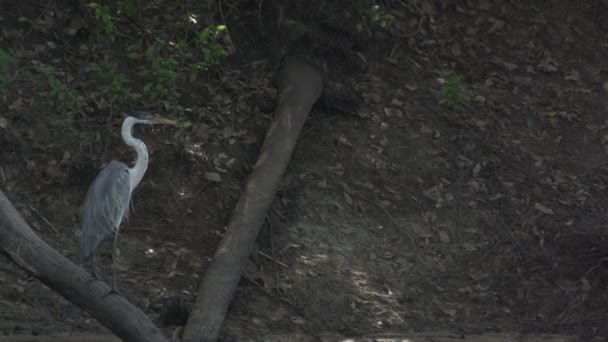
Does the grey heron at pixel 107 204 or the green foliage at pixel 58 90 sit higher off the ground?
the green foliage at pixel 58 90

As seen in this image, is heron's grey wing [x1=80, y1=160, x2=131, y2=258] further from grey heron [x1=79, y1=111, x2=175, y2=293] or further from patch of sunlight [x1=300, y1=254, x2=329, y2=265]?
patch of sunlight [x1=300, y1=254, x2=329, y2=265]

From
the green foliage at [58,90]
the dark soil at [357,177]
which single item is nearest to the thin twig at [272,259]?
the dark soil at [357,177]

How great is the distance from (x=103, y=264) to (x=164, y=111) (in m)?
1.56

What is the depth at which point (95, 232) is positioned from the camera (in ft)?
21.4

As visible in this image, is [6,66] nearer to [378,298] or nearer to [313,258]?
[313,258]

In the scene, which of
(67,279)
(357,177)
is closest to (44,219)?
(357,177)

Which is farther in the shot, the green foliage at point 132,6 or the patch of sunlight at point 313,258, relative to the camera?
the green foliage at point 132,6

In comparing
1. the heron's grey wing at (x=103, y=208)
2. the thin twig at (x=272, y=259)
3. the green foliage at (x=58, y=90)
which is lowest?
the thin twig at (x=272, y=259)

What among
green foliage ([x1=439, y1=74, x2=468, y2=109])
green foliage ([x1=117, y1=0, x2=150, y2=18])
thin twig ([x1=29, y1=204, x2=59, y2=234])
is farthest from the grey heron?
green foliage ([x1=439, y1=74, x2=468, y2=109])

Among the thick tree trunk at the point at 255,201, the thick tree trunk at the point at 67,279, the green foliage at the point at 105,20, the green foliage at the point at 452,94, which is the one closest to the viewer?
the thick tree trunk at the point at 67,279

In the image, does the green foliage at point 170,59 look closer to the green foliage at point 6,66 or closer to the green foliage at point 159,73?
Result: the green foliage at point 159,73

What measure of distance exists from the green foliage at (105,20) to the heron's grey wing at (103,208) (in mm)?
1678

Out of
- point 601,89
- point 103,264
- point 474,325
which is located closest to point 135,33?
point 103,264

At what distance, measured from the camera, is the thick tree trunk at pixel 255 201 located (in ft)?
21.9
